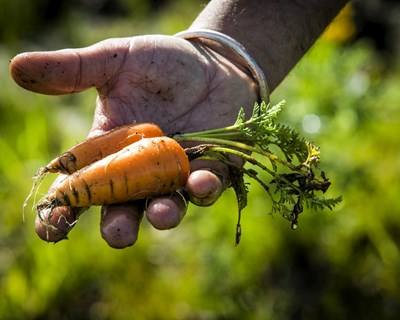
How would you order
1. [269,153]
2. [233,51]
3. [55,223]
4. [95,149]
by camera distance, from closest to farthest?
[55,223] → [269,153] → [95,149] → [233,51]

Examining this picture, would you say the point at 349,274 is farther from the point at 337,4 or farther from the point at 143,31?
the point at 143,31

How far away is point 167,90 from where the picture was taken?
3262 mm

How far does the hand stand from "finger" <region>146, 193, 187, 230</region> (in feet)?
0.05

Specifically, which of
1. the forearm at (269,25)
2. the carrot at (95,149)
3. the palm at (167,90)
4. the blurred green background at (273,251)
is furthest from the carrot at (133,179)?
the blurred green background at (273,251)

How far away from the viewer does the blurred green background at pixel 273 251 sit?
4.56m

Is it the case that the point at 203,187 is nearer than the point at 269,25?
Yes

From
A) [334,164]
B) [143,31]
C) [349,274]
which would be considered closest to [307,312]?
[349,274]

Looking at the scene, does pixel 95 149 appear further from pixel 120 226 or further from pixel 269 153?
pixel 269 153

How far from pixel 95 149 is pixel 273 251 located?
1.87 meters

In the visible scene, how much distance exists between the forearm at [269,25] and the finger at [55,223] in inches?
40.7

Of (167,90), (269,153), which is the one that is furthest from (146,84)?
(269,153)

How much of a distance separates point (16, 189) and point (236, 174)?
2419mm

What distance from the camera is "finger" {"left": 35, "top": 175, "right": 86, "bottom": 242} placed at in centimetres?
287

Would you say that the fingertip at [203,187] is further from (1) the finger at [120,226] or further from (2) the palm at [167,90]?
(2) the palm at [167,90]
